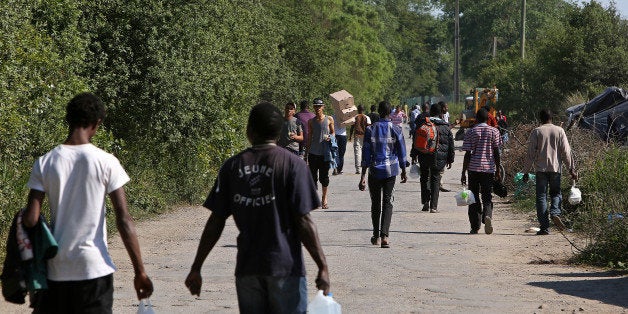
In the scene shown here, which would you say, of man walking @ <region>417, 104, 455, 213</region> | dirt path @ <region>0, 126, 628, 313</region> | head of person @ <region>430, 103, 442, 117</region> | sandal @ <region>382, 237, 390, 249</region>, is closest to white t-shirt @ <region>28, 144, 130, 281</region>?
dirt path @ <region>0, 126, 628, 313</region>

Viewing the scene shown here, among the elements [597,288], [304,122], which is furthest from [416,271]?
[304,122]

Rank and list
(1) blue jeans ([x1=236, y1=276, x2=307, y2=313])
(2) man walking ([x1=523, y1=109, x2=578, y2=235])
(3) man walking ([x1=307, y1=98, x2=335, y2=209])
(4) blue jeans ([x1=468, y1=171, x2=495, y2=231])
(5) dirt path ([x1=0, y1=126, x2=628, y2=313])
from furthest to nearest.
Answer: (3) man walking ([x1=307, y1=98, x2=335, y2=209]) < (4) blue jeans ([x1=468, y1=171, x2=495, y2=231]) < (2) man walking ([x1=523, y1=109, x2=578, y2=235]) < (5) dirt path ([x1=0, y1=126, x2=628, y2=313]) < (1) blue jeans ([x1=236, y1=276, x2=307, y2=313])

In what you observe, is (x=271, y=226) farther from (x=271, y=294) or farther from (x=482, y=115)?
(x=482, y=115)

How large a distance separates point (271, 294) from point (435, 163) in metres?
13.2

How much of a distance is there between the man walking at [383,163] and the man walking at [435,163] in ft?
15.6

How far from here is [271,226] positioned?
5.79m

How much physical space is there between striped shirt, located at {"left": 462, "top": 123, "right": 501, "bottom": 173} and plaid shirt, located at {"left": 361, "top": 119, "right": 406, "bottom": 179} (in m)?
1.81

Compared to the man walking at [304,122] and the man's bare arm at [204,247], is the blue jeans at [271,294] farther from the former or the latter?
the man walking at [304,122]

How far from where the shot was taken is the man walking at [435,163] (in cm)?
1880

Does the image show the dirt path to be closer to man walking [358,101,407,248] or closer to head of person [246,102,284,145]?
man walking [358,101,407,248]

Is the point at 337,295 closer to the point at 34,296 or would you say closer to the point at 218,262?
the point at 218,262

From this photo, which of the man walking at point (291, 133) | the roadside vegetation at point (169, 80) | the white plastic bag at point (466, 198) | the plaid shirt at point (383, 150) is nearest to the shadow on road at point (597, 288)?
the roadside vegetation at point (169, 80)

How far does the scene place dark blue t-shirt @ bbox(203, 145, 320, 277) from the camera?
5762mm

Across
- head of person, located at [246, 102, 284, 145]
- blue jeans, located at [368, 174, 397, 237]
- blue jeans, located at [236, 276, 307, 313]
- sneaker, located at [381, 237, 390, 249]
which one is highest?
head of person, located at [246, 102, 284, 145]
